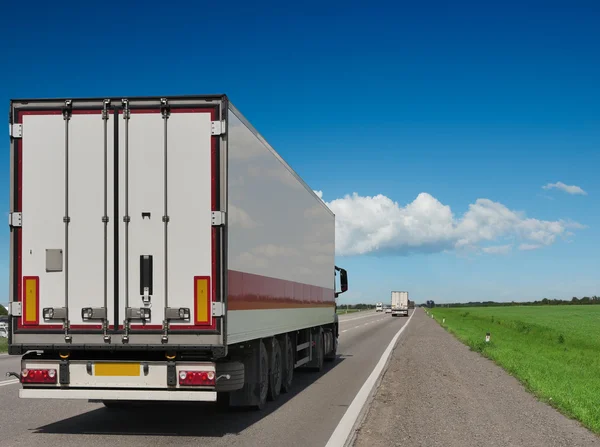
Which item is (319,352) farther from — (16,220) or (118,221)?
(16,220)

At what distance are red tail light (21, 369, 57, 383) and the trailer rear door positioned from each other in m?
0.40

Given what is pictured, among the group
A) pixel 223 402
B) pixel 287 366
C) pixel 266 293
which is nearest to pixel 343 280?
pixel 287 366

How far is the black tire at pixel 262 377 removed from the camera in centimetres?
1088

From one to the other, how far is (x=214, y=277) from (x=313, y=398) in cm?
465

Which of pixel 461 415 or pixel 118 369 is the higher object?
pixel 118 369

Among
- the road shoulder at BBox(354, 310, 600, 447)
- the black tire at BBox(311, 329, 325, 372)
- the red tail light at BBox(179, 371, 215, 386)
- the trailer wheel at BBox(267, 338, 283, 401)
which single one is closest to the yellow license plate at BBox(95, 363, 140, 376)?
the red tail light at BBox(179, 371, 215, 386)

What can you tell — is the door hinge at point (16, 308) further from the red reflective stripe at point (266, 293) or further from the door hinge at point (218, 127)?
the door hinge at point (218, 127)

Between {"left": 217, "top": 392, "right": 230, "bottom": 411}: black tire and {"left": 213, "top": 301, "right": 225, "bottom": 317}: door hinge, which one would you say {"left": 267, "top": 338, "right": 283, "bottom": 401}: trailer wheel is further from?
{"left": 213, "top": 301, "right": 225, "bottom": 317}: door hinge

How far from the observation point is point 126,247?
9.03 metres

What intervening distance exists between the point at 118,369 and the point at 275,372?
375 cm

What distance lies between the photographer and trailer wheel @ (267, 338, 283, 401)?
11977 millimetres

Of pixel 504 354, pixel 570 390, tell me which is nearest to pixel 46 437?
pixel 570 390

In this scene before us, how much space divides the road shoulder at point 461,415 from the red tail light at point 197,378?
1804mm

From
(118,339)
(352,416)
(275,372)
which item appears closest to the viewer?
(118,339)
